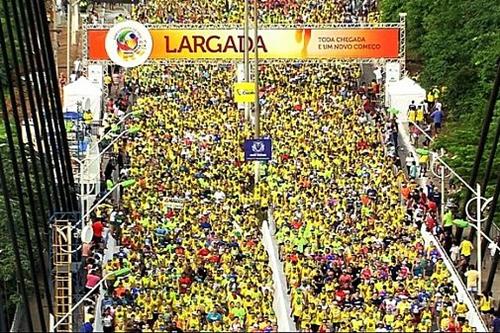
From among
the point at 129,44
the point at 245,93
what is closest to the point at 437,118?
the point at 245,93

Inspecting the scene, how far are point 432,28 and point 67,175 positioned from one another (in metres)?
22.3

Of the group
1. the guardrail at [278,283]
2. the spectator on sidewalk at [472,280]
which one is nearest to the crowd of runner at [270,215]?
the guardrail at [278,283]

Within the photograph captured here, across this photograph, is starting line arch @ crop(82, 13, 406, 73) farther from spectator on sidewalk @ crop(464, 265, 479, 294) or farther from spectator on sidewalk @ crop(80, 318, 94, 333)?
spectator on sidewalk @ crop(80, 318, 94, 333)

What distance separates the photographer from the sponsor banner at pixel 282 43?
80750 millimetres

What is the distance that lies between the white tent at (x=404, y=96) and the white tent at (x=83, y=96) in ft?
37.1

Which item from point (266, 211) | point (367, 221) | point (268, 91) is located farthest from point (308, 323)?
point (268, 91)

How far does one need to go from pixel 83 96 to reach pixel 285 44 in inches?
392

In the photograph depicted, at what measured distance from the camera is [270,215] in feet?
193

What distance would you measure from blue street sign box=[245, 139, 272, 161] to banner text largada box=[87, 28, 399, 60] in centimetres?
1690

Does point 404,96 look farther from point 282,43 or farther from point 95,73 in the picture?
point 95,73

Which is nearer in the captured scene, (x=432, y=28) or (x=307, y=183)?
(x=307, y=183)

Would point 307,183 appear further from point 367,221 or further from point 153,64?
point 153,64

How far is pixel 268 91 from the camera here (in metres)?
81.2

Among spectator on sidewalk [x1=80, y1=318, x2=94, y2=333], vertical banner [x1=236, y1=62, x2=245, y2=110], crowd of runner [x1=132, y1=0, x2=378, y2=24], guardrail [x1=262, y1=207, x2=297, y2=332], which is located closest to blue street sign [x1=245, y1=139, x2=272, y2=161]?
guardrail [x1=262, y1=207, x2=297, y2=332]
